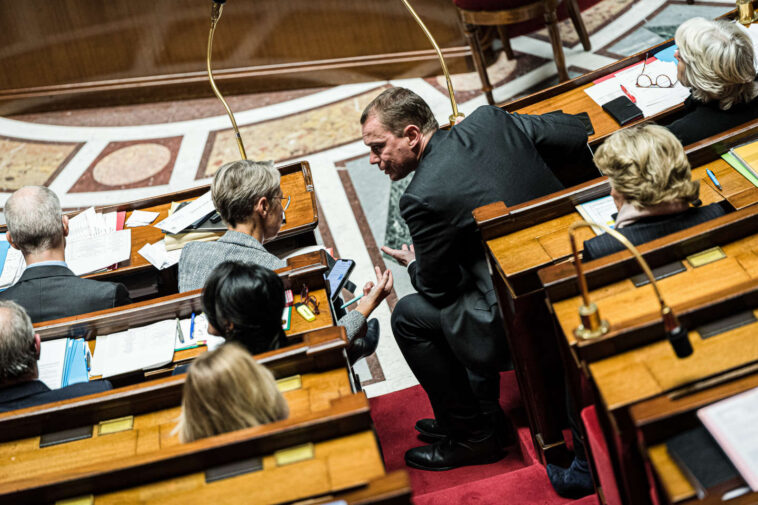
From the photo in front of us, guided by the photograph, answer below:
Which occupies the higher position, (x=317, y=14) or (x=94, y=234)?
(x=317, y=14)

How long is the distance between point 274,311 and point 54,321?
36.6 inches

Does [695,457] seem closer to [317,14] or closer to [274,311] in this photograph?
[274,311]

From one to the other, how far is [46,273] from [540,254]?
1.87 meters

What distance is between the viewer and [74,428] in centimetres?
221

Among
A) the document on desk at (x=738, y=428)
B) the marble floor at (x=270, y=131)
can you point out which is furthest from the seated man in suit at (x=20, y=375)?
the marble floor at (x=270, y=131)

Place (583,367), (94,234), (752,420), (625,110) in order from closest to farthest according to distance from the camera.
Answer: (752,420) → (583,367) → (625,110) → (94,234)

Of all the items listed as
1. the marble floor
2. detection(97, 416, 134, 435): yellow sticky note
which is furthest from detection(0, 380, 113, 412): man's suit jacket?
the marble floor

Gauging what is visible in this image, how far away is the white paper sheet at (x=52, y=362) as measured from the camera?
260 centimetres

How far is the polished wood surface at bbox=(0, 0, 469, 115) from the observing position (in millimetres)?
5715

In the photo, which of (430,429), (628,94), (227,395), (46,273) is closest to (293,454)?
(227,395)

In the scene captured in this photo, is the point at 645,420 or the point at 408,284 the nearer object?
the point at 645,420

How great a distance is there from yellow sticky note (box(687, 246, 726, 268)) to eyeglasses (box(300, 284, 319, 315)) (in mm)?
1202

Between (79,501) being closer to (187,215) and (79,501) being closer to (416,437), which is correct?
(416,437)

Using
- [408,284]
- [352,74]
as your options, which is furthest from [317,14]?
[408,284]
